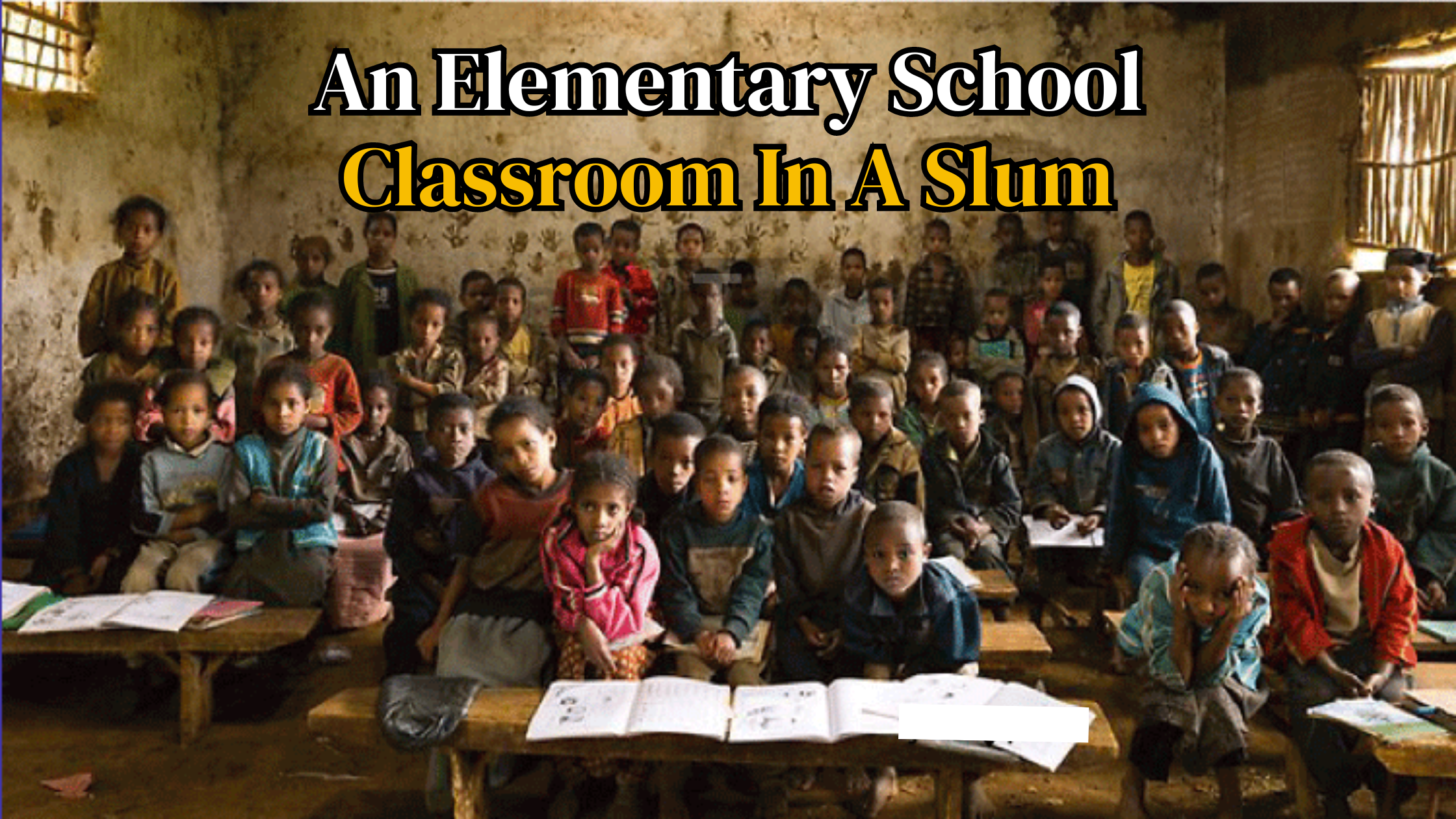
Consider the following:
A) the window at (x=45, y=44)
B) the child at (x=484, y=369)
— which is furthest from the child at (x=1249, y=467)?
the window at (x=45, y=44)

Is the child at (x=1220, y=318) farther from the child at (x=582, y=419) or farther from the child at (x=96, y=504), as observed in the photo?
the child at (x=96, y=504)

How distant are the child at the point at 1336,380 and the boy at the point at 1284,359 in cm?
6

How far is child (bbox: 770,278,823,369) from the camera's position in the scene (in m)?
7.27

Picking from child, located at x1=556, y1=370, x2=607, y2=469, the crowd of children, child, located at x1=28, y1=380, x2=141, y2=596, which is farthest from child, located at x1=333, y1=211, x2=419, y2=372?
child, located at x1=28, y1=380, x2=141, y2=596

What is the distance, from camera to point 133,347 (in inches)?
188

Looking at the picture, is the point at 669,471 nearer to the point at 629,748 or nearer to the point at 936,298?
the point at 629,748

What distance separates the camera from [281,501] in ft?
12.8

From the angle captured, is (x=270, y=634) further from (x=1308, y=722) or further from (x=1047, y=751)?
(x=1308, y=722)

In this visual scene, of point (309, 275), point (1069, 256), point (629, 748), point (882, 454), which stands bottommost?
point (629, 748)

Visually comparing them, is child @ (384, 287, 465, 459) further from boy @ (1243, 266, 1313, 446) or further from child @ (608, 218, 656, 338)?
boy @ (1243, 266, 1313, 446)

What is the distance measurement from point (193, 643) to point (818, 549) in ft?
5.47

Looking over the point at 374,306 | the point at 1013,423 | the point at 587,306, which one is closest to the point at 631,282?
the point at 587,306

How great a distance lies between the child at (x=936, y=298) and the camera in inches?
300

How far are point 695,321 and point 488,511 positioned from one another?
2.94 metres
